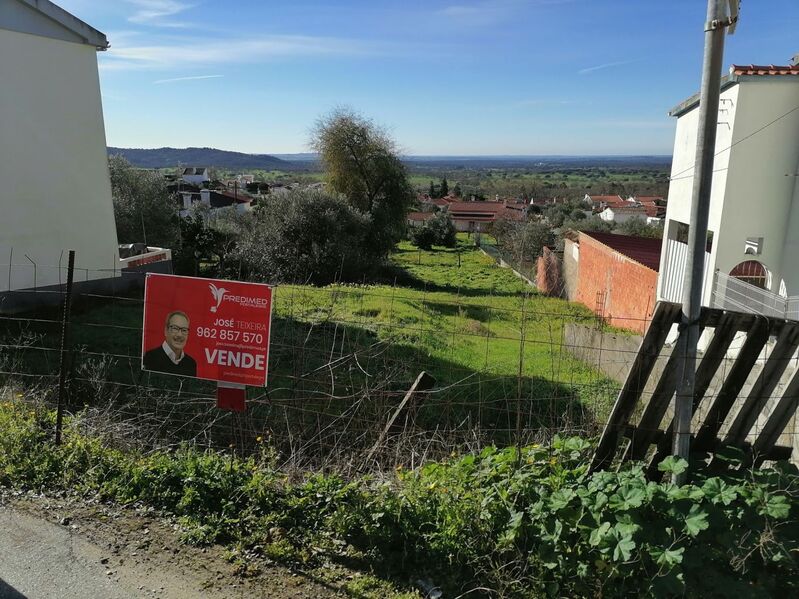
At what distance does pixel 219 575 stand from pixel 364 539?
81cm

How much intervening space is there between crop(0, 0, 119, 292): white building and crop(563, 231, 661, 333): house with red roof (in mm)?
11850

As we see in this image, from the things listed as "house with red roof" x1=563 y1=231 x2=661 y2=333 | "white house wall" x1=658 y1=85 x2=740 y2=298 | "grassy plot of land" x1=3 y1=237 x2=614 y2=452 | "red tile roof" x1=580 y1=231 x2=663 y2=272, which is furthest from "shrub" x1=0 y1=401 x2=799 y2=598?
"red tile roof" x1=580 y1=231 x2=663 y2=272

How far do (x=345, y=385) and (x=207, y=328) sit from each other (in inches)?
85.5

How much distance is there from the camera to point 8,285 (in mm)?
10727

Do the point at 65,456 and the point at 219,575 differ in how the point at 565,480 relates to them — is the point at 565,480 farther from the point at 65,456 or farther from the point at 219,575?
the point at 65,456

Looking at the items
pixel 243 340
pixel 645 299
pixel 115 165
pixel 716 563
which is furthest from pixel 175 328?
pixel 115 165

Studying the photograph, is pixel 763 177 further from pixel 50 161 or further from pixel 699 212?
pixel 50 161

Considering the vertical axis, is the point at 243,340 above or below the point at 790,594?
above

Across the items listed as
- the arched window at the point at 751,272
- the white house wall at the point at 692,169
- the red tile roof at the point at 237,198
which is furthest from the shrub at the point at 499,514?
the red tile roof at the point at 237,198

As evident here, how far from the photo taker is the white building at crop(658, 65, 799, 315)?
10.0 meters

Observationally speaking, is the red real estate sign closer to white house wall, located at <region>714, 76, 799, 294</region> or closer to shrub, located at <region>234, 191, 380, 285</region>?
white house wall, located at <region>714, 76, 799, 294</region>

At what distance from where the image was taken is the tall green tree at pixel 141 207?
22.8 meters

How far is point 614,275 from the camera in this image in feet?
64.3

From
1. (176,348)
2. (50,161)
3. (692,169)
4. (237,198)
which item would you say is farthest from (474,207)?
(176,348)
